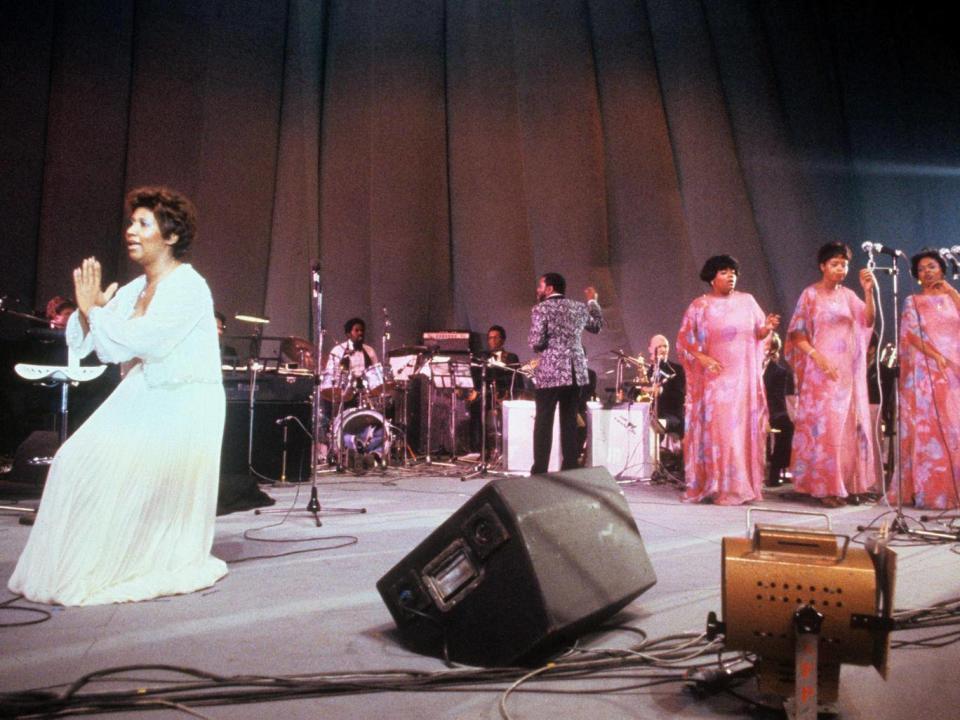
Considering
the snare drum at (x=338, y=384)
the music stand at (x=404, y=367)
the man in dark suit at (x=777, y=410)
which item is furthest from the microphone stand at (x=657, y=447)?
the snare drum at (x=338, y=384)

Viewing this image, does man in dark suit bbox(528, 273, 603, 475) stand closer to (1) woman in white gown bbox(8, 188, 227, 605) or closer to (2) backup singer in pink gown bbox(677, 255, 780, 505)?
(2) backup singer in pink gown bbox(677, 255, 780, 505)

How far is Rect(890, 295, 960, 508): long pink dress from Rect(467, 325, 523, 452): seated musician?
429 centimetres

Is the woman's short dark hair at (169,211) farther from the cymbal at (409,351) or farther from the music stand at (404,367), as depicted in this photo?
the music stand at (404,367)

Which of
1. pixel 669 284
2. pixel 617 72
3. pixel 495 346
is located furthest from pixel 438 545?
pixel 617 72

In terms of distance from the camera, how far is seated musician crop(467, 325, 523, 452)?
9070mm

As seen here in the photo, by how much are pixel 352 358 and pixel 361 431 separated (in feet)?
3.07

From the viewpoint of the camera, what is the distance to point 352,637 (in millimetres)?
2436

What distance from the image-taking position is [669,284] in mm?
10039

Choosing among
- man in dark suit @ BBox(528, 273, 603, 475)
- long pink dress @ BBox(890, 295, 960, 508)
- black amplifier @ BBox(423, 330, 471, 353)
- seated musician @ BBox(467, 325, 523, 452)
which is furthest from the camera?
black amplifier @ BBox(423, 330, 471, 353)

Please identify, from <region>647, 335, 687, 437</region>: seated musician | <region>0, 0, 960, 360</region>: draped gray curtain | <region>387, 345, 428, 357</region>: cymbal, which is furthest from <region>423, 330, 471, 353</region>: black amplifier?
<region>647, 335, 687, 437</region>: seated musician

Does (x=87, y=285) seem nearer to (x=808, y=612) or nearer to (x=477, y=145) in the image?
(x=808, y=612)

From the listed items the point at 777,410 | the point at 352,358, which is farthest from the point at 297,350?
the point at 777,410

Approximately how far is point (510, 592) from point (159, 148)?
918 cm

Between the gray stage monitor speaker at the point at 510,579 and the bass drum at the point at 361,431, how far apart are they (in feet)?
19.9
